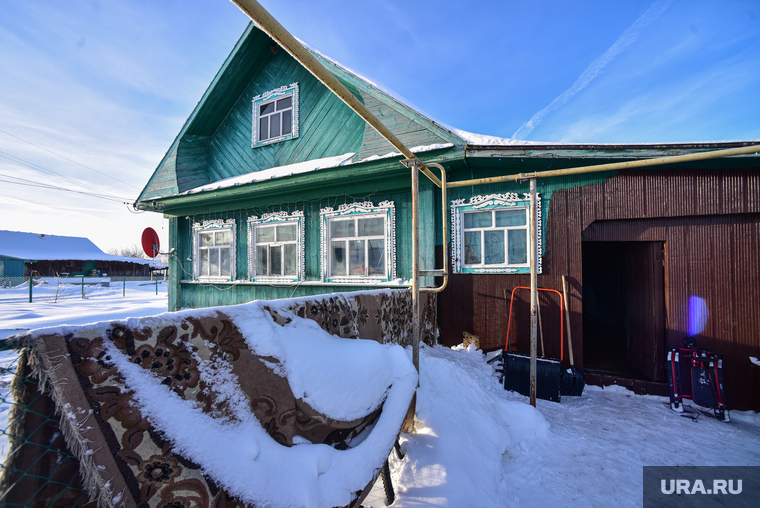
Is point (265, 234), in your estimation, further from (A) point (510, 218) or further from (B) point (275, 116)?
(A) point (510, 218)

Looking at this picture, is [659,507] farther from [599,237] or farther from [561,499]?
[599,237]

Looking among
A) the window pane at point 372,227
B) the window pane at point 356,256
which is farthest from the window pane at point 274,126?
the window pane at point 356,256

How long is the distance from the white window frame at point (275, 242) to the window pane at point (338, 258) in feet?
2.40

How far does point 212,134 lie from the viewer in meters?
8.81

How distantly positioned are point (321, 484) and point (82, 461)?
98 cm

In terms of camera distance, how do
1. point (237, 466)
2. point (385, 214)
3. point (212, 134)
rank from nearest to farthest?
point (237, 466) → point (385, 214) → point (212, 134)

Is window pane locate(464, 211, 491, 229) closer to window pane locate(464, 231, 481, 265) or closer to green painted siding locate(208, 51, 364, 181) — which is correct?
window pane locate(464, 231, 481, 265)

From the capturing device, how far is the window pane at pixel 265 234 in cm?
764

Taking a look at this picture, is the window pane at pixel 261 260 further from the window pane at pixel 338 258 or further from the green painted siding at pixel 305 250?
the window pane at pixel 338 258

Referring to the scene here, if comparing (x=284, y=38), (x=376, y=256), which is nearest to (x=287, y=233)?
(x=376, y=256)

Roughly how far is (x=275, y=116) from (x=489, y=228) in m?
5.88

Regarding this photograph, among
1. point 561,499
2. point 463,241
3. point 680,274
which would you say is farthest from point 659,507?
point 463,241

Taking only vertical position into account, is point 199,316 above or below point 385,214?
below

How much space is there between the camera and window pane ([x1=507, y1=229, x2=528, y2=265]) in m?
5.38
